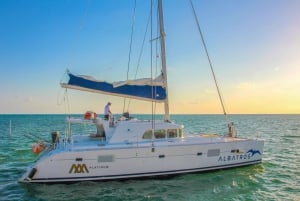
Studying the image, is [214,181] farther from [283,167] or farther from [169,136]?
[283,167]

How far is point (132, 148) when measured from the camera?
498 inches

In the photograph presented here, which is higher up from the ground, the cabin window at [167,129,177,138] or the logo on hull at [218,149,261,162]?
the cabin window at [167,129,177,138]

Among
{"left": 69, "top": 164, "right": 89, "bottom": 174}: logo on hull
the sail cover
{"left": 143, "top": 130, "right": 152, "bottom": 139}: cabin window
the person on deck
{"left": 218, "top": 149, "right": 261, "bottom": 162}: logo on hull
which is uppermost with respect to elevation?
the sail cover

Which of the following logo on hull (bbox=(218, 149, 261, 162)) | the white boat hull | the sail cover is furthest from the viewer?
logo on hull (bbox=(218, 149, 261, 162))

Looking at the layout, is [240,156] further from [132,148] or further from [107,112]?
[107,112]

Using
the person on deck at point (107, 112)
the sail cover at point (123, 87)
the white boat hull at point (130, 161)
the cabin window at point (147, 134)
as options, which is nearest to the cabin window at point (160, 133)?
the cabin window at point (147, 134)

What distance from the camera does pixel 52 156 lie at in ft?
39.5

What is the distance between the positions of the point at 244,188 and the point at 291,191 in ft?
5.74

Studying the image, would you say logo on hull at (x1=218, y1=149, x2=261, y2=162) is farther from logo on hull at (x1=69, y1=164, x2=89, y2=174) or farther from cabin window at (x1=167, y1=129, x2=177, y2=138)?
logo on hull at (x1=69, y1=164, x2=89, y2=174)

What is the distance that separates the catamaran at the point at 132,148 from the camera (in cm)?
1226

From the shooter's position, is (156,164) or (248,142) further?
(248,142)

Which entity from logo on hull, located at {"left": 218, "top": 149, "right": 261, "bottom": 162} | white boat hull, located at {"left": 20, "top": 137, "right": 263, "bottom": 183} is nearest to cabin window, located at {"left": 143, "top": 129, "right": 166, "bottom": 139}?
white boat hull, located at {"left": 20, "top": 137, "right": 263, "bottom": 183}

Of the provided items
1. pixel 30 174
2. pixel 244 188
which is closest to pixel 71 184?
pixel 30 174

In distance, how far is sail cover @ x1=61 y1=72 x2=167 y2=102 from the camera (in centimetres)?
1342
